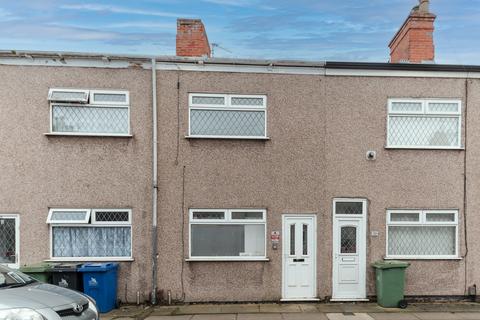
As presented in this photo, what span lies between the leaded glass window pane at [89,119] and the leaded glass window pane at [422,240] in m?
6.39

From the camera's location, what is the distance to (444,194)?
25.1 feet

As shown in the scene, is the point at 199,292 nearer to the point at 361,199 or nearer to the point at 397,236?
the point at 361,199

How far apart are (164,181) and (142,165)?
58 centimetres

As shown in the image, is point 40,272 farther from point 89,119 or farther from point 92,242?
point 89,119

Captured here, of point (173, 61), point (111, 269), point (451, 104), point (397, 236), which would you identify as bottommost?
point (111, 269)

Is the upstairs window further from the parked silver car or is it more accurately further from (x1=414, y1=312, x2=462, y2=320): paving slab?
(x1=414, y1=312, x2=462, y2=320): paving slab

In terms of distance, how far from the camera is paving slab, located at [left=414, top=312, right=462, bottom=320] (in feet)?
21.2

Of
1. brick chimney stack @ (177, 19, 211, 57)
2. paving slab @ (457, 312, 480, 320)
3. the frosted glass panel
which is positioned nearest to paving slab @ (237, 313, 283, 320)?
the frosted glass panel

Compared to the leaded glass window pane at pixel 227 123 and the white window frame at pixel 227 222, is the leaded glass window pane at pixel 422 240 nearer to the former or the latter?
the white window frame at pixel 227 222

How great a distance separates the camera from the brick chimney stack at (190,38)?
25.9ft

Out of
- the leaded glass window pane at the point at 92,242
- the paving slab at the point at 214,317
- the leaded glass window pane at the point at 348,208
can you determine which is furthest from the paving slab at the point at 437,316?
the leaded glass window pane at the point at 92,242

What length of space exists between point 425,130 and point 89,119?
745 centimetres

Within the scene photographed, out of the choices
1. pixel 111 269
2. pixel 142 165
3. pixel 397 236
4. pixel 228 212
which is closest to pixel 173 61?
pixel 142 165

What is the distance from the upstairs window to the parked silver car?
3.32 meters
